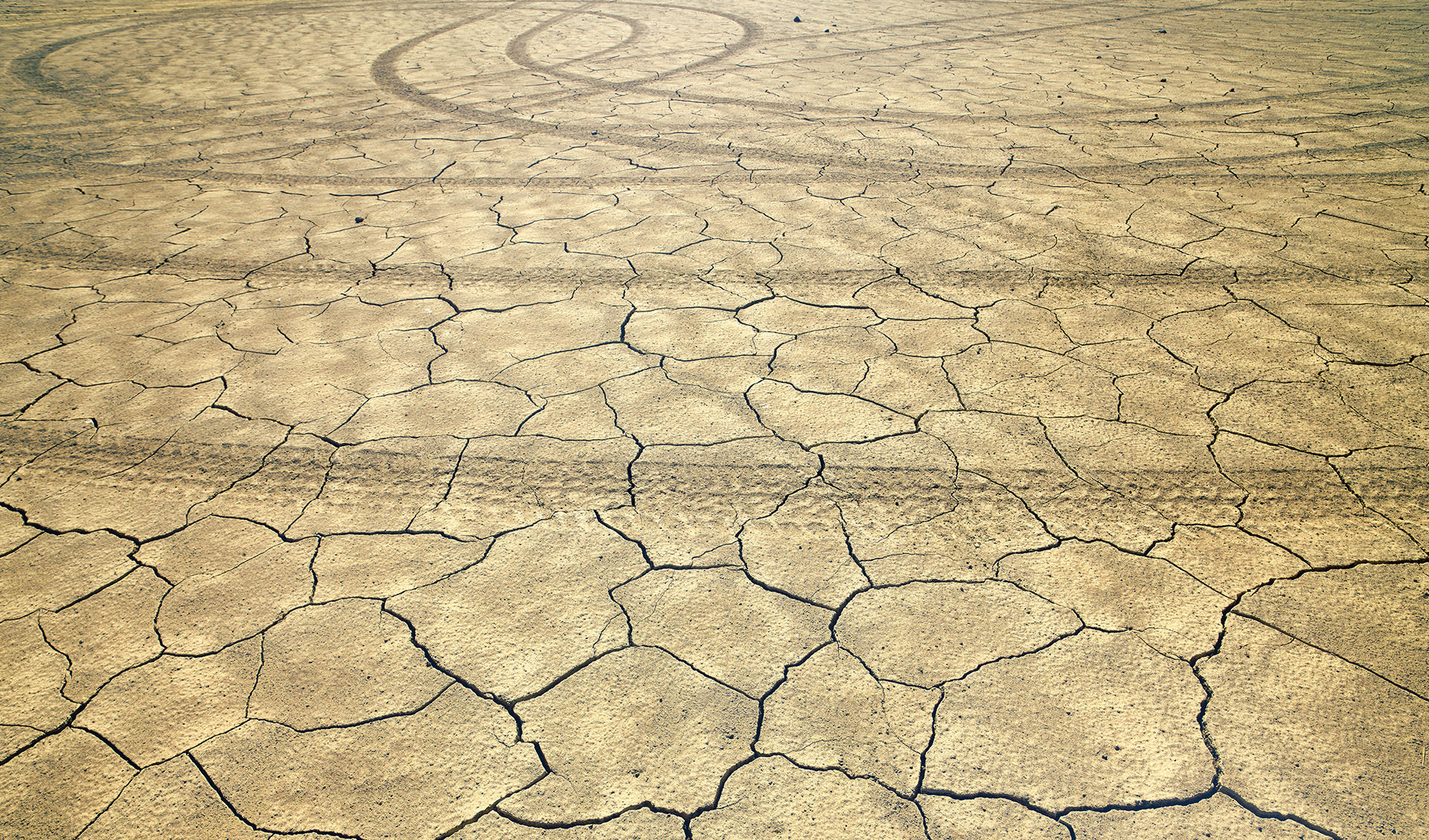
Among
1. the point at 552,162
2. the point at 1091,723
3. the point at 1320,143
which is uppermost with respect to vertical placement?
the point at 1320,143

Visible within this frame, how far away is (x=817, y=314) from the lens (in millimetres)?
2891

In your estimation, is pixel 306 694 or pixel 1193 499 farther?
pixel 1193 499

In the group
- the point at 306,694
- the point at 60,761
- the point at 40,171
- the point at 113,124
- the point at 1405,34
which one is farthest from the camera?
the point at 1405,34

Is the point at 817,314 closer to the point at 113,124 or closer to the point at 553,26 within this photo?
the point at 113,124

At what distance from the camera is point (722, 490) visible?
6.88 feet

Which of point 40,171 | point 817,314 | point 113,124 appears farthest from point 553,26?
point 817,314

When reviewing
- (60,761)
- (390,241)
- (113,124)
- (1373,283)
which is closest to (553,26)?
(113,124)

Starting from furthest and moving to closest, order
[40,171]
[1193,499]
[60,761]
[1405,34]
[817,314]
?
[1405,34]
[40,171]
[817,314]
[1193,499]
[60,761]

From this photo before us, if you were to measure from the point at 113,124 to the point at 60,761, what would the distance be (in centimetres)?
527

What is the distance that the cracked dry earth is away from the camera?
1.42 metres

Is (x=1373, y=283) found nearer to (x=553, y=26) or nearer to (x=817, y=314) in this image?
(x=817, y=314)

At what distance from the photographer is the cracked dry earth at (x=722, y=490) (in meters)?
1.42

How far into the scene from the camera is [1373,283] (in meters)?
2.91

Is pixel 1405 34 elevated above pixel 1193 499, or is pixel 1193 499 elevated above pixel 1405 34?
pixel 1405 34
